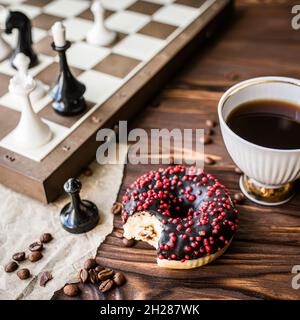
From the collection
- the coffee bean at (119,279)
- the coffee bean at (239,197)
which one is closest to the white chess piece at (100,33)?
the coffee bean at (239,197)

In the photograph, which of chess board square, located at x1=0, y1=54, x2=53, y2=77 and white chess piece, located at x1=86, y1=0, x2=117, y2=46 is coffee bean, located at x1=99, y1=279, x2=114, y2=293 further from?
white chess piece, located at x1=86, y1=0, x2=117, y2=46

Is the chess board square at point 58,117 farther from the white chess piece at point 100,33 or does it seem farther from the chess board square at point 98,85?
the white chess piece at point 100,33

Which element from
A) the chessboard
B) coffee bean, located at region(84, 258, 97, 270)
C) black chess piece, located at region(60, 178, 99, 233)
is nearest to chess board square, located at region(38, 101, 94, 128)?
the chessboard

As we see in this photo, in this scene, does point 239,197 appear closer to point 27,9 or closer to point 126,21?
point 126,21

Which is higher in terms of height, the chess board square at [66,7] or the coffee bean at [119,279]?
the chess board square at [66,7]

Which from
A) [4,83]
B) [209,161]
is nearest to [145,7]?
[4,83]

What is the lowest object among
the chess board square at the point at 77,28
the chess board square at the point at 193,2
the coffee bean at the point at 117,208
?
the coffee bean at the point at 117,208
